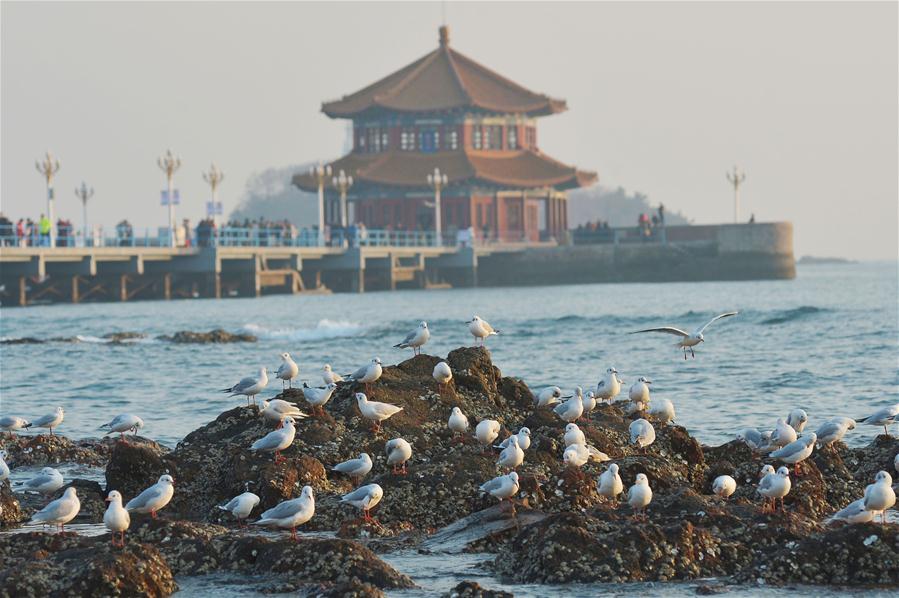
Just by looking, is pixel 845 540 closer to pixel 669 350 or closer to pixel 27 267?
pixel 669 350

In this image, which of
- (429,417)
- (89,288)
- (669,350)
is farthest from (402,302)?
(429,417)

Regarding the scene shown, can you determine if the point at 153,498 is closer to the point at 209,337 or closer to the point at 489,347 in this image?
the point at 489,347

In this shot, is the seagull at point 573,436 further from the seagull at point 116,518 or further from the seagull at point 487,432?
the seagull at point 116,518

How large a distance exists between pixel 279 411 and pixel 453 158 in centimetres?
7021

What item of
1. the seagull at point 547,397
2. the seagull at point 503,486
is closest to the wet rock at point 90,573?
the seagull at point 503,486

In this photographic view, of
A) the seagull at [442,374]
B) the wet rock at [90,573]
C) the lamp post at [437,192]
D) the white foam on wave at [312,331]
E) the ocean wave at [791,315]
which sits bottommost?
the ocean wave at [791,315]

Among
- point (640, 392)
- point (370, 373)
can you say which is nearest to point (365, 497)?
point (370, 373)

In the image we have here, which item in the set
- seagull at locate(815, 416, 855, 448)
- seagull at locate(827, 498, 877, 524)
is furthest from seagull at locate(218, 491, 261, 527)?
seagull at locate(815, 416, 855, 448)

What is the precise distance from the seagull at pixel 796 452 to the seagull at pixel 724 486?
2.56ft

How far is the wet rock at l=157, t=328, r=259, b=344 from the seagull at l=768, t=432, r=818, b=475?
26.4 meters

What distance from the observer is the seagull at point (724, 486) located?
13.1 m

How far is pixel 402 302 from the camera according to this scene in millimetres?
61781

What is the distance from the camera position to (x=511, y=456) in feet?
43.7

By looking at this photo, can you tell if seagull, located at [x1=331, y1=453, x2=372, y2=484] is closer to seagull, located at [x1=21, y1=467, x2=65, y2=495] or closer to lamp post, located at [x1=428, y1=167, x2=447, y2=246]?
seagull, located at [x1=21, y1=467, x2=65, y2=495]
